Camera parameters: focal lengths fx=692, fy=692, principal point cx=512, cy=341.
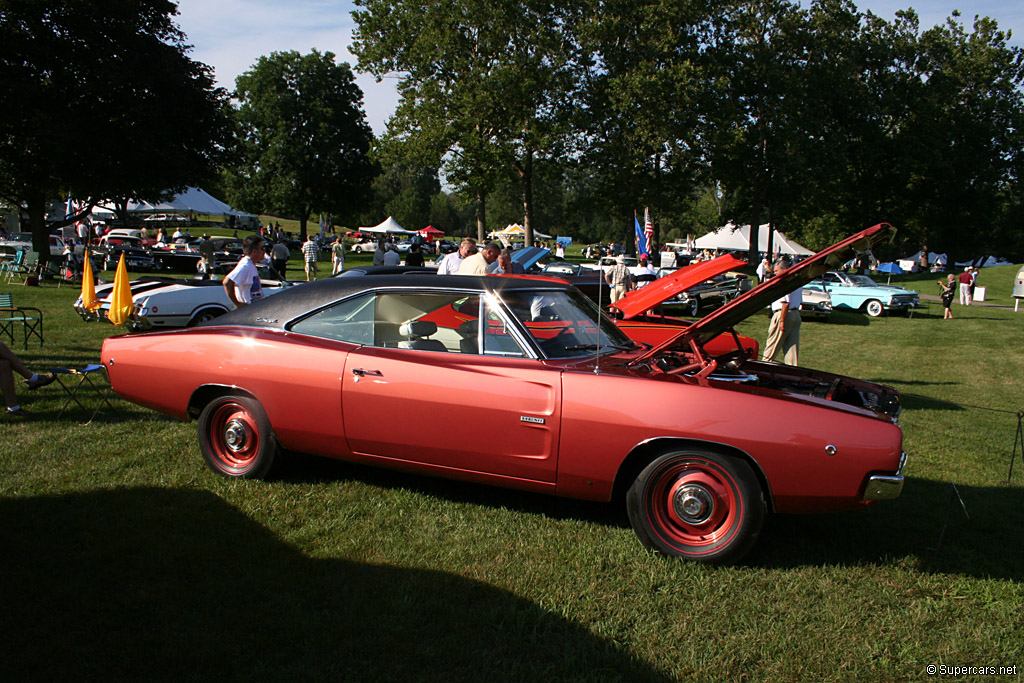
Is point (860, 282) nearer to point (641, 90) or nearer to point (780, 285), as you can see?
point (641, 90)

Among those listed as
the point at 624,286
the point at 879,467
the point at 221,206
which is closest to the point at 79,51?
the point at 221,206

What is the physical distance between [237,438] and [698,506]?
303cm

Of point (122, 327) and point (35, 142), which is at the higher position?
point (35, 142)

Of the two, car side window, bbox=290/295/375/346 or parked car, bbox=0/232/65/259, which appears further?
parked car, bbox=0/232/65/259

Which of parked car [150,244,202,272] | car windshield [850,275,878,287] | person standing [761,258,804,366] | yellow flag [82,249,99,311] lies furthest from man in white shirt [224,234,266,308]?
car windshield [850,275,878,287]

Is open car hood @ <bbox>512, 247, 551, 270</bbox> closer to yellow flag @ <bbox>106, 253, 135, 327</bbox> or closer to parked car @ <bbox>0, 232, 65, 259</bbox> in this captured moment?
yellow flag @ <bbox>106, 253, 135, 327</bbox>

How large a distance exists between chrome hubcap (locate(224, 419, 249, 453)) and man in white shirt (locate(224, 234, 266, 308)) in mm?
2262

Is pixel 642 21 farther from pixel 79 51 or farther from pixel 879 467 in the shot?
pixel 879 467

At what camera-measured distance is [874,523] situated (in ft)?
14.3

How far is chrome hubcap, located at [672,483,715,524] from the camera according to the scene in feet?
12.0

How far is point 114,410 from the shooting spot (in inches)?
249

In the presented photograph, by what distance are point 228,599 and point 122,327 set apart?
35.2 ft

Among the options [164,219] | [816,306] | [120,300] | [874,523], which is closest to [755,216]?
[816,306]

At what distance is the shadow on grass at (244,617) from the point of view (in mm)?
2697
